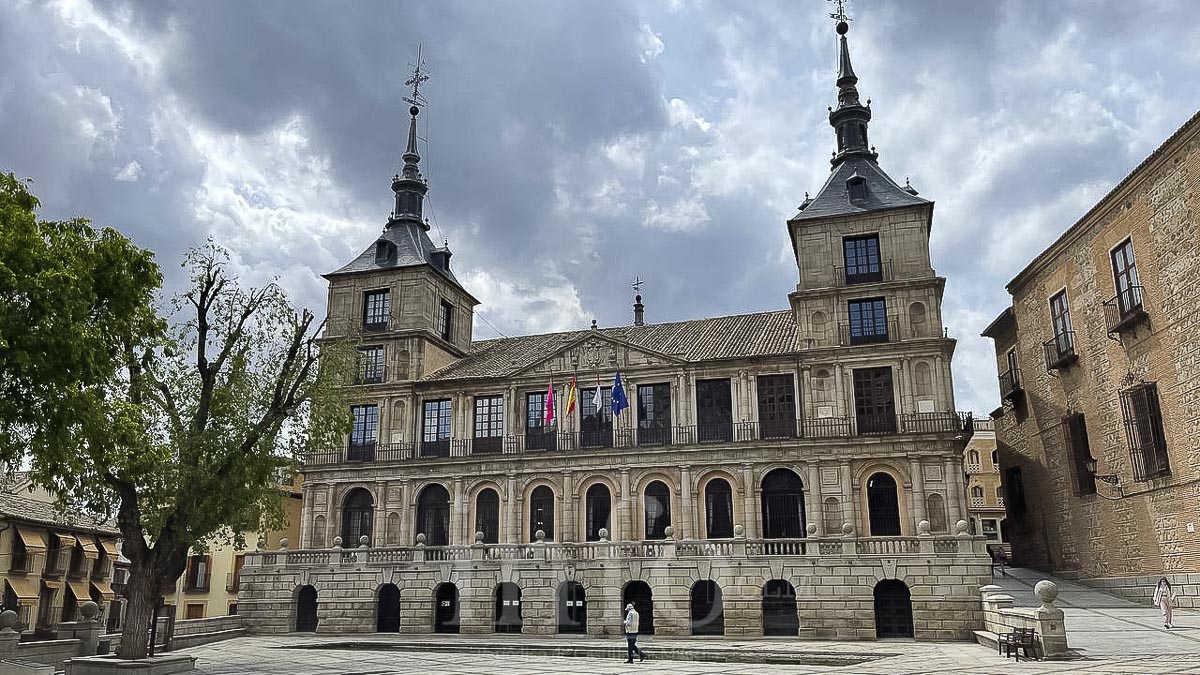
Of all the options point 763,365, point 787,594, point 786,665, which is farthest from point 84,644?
point 763,365

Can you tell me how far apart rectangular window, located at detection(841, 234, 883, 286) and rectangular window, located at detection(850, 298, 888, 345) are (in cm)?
98

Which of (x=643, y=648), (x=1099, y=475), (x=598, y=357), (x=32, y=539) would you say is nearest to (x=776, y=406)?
(x=598, y=357)

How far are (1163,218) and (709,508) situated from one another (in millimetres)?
18212

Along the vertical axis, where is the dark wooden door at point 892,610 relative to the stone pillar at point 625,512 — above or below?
below

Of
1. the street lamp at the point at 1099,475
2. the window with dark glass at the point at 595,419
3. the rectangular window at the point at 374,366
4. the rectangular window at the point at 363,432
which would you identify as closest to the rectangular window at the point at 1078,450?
the street lamp at the point at 1099,475

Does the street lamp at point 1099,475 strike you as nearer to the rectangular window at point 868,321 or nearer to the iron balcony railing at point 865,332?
the iron balcony railing at point 865,332

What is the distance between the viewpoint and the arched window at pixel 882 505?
107 feet

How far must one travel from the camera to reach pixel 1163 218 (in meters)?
26.3

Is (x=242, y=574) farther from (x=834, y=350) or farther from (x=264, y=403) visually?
(x=834, y=350)

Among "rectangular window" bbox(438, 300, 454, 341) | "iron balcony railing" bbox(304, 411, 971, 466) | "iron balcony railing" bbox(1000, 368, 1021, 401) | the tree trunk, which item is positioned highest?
"rectangular window" bbox(438, 300, 454, 341)

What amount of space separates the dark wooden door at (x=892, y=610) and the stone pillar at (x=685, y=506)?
7391 millimetres

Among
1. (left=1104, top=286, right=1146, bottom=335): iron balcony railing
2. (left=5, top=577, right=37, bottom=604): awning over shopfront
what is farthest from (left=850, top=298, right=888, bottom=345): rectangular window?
(left=5, top=577, right=37, bottom=604): awning over shopfront

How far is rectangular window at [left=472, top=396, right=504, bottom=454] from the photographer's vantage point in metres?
38.5

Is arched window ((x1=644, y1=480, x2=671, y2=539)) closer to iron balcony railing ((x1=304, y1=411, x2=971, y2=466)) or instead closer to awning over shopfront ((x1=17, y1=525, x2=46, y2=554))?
iron balcony railing ((x1=304, y1=411, x2=971, y2=466))
